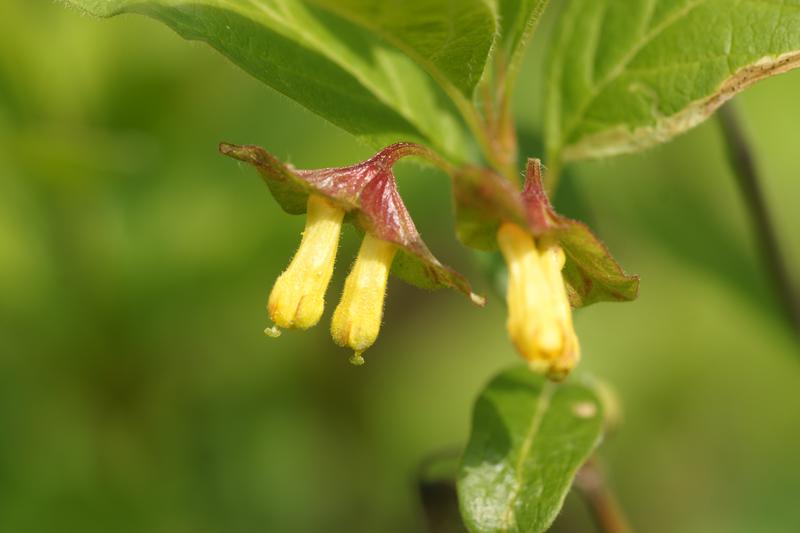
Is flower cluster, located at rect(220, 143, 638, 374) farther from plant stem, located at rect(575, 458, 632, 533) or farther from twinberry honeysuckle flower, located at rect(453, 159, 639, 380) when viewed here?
plant stem, located at rect(575, 458, 632, 533)

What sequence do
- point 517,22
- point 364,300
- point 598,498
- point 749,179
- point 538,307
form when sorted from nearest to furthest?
1. point 538,307
2. point 364,300
3. point 517,22
4. point 598,498
5. point 749,179

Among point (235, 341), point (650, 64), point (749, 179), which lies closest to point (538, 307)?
point (650, 64)

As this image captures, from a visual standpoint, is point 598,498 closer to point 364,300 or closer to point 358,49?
point 364,300

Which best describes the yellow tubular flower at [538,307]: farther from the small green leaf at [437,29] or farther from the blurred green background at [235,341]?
the blurred green background at [235,341]

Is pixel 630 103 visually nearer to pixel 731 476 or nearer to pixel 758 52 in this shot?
pixel 758 52

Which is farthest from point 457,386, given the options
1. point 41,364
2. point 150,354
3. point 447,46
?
point 447,46
